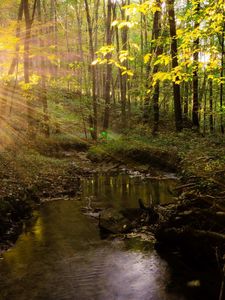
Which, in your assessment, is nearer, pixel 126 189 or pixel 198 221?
pixel 198 221

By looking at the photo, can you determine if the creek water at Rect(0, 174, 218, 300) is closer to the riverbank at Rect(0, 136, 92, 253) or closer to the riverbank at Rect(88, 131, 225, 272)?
the riverbank at Rect(0, 136, 92, 253)

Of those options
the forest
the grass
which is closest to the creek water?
the forest

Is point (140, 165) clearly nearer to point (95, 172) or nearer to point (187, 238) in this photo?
point (95, 172)

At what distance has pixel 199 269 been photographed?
6496 mm

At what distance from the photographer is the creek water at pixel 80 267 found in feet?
18.9

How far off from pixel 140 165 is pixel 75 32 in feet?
120

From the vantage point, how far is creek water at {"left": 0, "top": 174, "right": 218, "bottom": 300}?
5754mm

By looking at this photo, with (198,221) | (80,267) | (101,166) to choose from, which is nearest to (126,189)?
(101,166)

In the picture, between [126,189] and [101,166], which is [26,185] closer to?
[126,189]

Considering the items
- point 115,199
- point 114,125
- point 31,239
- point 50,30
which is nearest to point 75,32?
point 50,30

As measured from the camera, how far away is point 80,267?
6.71 m

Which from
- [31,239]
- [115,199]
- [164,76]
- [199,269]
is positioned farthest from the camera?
[115,199]

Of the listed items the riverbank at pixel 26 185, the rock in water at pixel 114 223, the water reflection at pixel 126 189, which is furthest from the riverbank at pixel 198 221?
the riverbank at pixel 26 185

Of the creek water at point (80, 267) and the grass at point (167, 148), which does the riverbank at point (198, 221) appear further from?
the grass at point (167, 148)
